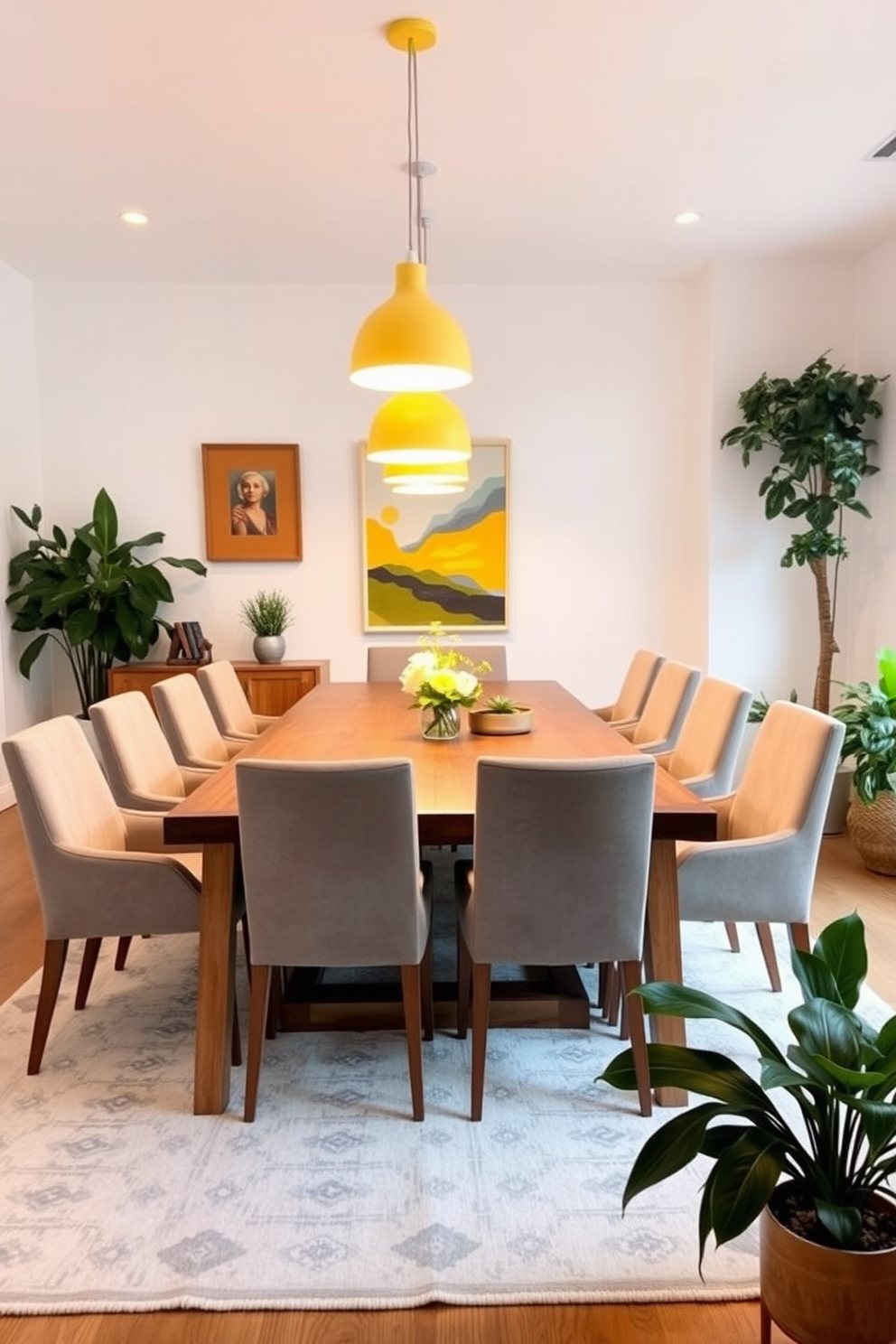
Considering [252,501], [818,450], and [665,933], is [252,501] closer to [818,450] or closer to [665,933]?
[818,450]

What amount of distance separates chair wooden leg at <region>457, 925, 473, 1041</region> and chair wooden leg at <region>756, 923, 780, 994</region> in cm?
92

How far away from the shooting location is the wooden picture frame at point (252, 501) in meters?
5.48

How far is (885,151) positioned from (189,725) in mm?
3595

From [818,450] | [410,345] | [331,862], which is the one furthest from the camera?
[818,450]

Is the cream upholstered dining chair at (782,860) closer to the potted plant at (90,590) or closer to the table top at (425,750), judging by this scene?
the table top at (425,750)

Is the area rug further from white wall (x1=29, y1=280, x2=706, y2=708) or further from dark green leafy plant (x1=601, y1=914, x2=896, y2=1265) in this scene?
white wall (x1=29, y1=280, x2=706, y2=708)

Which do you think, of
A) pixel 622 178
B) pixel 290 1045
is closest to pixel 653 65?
pixel 622 178

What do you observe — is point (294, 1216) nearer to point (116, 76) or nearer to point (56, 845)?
point (56, 845)

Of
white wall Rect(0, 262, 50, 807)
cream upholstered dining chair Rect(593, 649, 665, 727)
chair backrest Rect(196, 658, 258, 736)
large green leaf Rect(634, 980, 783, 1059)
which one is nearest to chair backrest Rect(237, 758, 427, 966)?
large green leaf Rect(634, 980, 783, 1059)

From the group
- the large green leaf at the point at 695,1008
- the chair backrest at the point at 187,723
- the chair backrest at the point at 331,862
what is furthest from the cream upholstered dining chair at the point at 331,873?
the chair backrest at the point at 187,723

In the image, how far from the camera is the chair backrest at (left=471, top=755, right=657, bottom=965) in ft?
6.66

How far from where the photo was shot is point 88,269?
16.9ft

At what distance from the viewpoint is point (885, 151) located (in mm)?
3629

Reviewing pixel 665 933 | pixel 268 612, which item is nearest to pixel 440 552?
pixel 268 612
